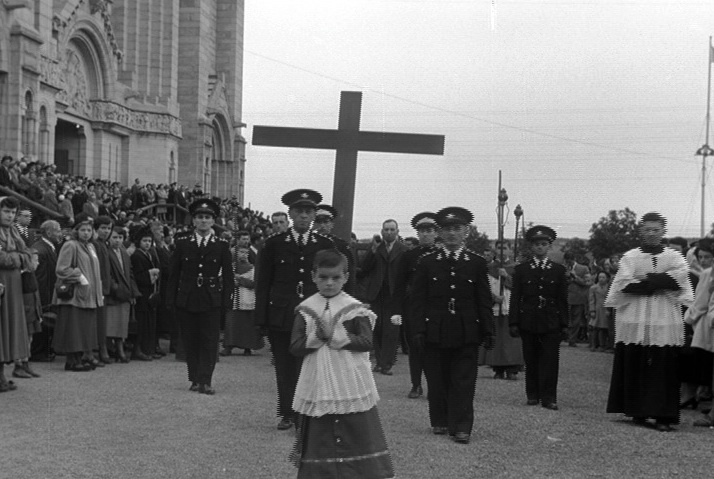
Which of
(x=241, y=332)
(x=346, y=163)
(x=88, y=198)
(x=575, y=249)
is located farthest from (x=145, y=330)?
(x=575, y=249)

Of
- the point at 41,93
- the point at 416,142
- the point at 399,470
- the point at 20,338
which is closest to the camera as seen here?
the point at 399,470

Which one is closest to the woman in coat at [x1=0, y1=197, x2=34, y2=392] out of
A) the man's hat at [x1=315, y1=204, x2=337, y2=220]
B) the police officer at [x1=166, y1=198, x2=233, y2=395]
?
the police officer at [x1=166, y1=198, x2=233, y2=395]

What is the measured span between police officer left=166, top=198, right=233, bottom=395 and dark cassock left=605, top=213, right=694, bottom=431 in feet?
14.0

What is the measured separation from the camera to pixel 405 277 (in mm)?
11273

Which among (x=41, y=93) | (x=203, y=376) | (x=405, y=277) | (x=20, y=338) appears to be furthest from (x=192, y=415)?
(x=41, y=93)

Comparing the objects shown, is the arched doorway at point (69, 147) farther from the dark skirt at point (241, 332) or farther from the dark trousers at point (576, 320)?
the dark skirt at point (241, 332)

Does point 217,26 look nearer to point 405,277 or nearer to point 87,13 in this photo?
point 87,13

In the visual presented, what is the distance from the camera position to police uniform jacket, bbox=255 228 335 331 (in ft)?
27.2

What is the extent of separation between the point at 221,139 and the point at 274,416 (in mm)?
46387

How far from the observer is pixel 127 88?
42.0m

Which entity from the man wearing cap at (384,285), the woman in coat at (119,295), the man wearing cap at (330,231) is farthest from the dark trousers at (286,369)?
the woman in coat at (119,295)

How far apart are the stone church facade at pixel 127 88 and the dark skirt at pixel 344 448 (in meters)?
24.6

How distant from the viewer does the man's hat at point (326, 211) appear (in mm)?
8711

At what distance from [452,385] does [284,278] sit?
1.73 m
